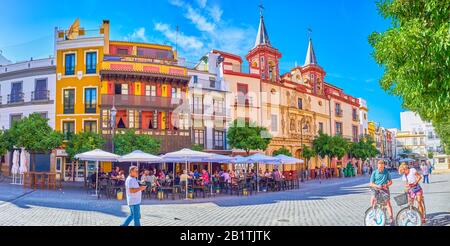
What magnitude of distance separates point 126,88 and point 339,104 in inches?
528

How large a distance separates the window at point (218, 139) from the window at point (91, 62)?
7653 mm

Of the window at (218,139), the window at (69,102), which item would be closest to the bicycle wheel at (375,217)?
the window at (218,139)

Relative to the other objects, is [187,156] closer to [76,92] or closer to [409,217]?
[76,92]

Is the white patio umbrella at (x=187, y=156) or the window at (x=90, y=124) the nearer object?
the white patio umbrella at (x=187, y=156)

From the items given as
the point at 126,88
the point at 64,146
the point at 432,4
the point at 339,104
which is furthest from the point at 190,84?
the point at 432,4

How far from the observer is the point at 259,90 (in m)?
17.3

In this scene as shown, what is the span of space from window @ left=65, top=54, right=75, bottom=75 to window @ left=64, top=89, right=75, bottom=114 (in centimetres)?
121

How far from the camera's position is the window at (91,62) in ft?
57.6

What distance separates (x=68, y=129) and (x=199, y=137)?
7.42 meters

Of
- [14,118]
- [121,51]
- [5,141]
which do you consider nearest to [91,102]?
[14,118]

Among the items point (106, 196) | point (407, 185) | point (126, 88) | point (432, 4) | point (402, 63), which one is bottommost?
point (106, 196)

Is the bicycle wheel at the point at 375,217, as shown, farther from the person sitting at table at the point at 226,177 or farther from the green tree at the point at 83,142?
the green tree at the point at 83,142
